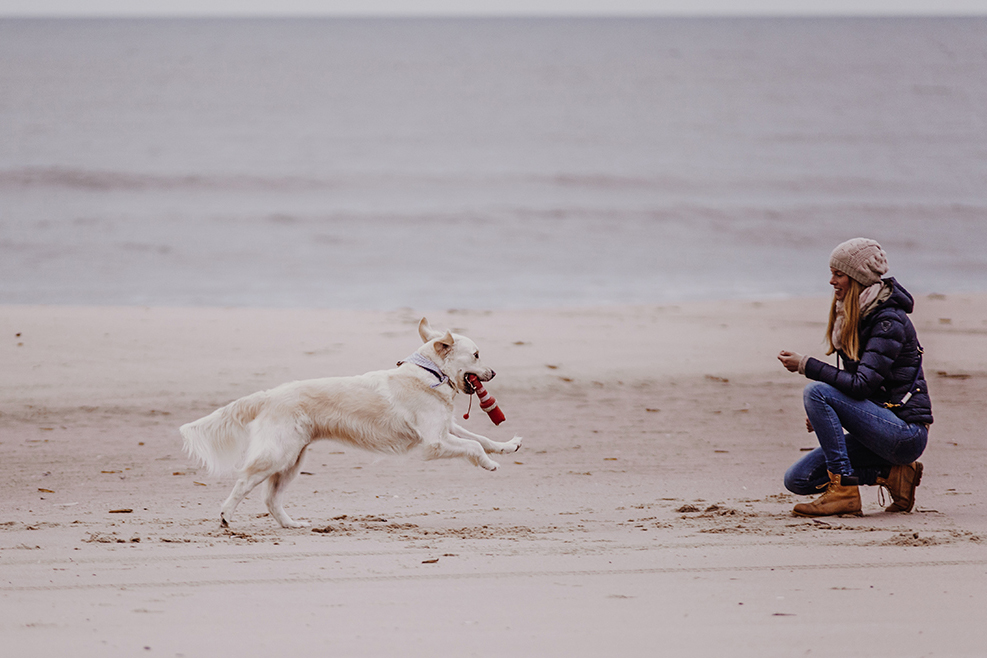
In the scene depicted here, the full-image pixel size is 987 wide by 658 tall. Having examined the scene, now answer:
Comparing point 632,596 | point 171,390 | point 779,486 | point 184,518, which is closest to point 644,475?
point 779,486

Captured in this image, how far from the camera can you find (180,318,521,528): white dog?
5.21 meters

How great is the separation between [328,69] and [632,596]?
62.8m

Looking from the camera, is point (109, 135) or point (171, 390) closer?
point (171, 390)

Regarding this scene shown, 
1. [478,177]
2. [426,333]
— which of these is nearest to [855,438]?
[426,333]

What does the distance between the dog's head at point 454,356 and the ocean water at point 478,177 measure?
8750mm

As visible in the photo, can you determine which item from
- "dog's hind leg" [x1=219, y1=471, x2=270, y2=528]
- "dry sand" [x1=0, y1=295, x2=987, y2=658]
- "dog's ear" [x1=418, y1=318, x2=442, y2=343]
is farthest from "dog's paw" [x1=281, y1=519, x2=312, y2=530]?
"dog's ear" [x1=418, y1=318, x2=442, y2=343]

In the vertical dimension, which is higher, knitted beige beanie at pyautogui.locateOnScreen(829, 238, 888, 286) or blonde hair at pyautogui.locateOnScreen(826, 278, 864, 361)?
knitted beige beanie at pyautogui.locateOnScreen(829, 238, 888, 286)

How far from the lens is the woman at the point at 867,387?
4816mm

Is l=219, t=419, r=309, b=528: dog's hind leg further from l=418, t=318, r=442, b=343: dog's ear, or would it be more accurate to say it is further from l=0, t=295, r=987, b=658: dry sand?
l=418, t=318, r=442, b=343: dog's ear

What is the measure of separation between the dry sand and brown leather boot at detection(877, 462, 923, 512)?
12cm

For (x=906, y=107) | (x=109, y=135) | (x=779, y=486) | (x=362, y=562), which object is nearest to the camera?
(x=362, y=562)

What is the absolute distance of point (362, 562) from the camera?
4277 mm

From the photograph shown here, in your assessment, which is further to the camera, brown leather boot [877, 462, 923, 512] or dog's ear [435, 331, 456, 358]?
dog's ear [435, 331, 456, 358]

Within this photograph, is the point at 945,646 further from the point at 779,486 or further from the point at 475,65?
the point at 475,65
